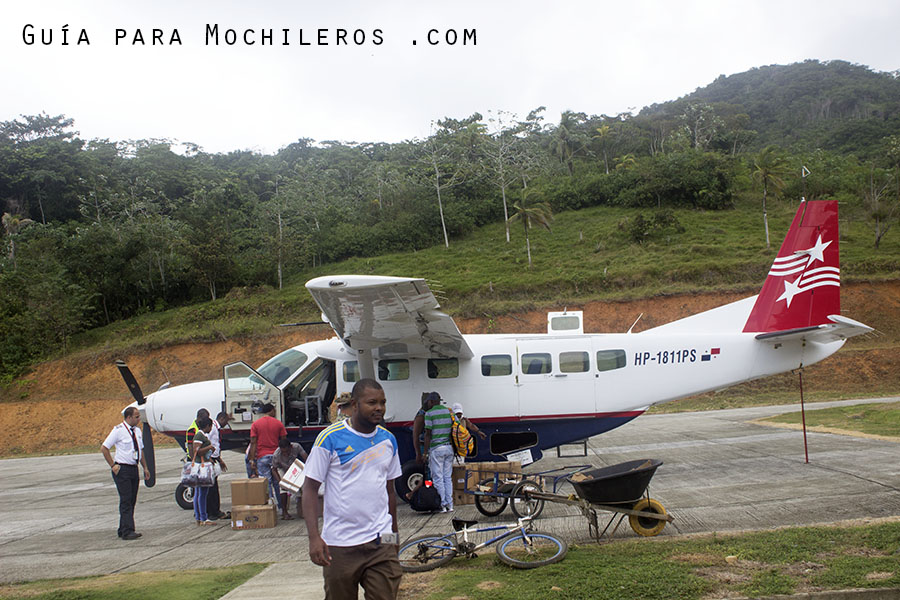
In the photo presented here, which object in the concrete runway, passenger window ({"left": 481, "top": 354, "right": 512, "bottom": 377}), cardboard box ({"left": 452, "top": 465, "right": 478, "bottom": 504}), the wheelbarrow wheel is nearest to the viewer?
the wheelbarrow wheel

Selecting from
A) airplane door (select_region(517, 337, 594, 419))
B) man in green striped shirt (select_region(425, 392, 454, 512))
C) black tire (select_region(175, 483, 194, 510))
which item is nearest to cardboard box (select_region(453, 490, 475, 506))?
man in green striped shirt (select_region(425, 392, 454, 512))

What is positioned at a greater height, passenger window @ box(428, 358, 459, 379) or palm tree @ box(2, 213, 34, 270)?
palm tree @ box(2, 213, 34, 270)

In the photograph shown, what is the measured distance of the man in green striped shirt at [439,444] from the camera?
8641 mm

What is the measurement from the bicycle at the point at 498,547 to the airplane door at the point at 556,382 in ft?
14.0

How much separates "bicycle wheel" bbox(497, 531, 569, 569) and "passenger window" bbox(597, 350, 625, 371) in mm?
4826

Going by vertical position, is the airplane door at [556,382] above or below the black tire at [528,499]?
above

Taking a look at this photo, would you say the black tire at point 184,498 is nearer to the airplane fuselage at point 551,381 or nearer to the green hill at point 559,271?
the airplane fuselage at point 551,381

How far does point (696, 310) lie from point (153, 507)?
28.5 metres

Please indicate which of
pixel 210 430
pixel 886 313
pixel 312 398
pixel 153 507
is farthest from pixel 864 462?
pixel 886 313

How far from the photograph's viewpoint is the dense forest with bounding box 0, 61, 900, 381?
132 ft

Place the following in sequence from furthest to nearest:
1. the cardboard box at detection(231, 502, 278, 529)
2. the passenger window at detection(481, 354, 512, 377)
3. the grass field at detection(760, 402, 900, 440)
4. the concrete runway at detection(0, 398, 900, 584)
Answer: the grass field at detection(760, 402, 900, 440) < the passenger window at detection(481, 354, 512, 377) < the cardboard box at detection(231, 502, 278, 529) < the concrete runway at detection(0, 398, 900, 584)

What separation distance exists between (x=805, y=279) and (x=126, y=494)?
11.4 meters

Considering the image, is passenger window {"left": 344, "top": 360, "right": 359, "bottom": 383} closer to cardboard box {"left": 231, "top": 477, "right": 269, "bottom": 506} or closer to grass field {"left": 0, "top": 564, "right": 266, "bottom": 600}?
cardboard box {"left": 231, "top": 477, "right": 269, "bottom": 506}

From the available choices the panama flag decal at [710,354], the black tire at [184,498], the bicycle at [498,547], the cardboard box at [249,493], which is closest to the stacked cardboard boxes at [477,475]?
the bicycle at [498,547]
